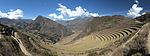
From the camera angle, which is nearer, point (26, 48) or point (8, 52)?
point (8, 52)

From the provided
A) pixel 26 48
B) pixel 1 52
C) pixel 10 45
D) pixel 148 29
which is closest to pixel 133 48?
pixel 148 29

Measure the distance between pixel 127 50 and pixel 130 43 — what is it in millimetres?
394

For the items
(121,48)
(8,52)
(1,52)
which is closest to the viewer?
(121,48)

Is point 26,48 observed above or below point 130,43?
below

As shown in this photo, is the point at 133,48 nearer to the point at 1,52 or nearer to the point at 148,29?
the point at 148,29

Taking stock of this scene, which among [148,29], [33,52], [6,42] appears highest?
[148,29]

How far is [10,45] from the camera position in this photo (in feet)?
100

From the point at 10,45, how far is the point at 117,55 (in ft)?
67.7

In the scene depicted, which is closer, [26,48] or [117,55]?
[117,55]

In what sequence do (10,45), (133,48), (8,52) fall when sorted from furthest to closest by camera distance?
(10,45) < (8,52) < (133,48)

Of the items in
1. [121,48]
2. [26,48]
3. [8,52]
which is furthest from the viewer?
[26,48]

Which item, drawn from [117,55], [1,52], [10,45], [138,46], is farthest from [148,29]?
[10,45]

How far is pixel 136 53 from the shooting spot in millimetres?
11336

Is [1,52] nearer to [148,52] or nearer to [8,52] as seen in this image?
[8,52]
